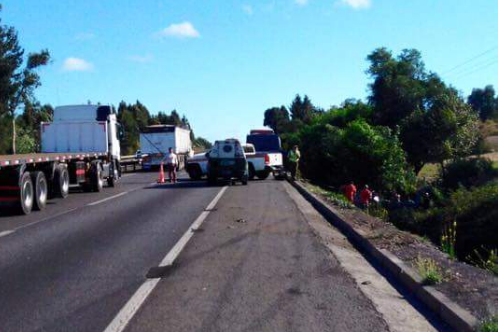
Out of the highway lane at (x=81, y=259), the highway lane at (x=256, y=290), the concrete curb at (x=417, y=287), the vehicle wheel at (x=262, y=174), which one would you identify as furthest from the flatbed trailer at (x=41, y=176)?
the vehicle wheel at (x=262, y=174)

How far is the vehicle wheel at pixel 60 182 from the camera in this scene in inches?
794

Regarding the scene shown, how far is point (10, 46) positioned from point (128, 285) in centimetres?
5109

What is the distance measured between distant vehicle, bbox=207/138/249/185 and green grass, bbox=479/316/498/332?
20937 mm

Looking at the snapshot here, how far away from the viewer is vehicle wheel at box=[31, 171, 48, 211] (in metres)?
17.5

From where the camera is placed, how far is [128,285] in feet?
26.3

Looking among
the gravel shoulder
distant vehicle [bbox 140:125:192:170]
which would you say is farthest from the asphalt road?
distant vehicle [bbox 140:125:192:170]

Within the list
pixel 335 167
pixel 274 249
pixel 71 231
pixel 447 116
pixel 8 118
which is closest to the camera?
pixel 274 249

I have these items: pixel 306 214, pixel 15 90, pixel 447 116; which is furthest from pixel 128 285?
pixel 15 90

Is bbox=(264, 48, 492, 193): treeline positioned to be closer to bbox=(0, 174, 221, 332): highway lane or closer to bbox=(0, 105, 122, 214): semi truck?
bbox=(0, 105, 122, 214): semi truck

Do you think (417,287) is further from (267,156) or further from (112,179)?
(267,156)

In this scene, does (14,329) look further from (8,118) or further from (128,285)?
(8,118)

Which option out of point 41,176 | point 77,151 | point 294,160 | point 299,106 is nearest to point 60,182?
point 41,176

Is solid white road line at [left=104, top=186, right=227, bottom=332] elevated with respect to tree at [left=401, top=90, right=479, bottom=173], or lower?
lower

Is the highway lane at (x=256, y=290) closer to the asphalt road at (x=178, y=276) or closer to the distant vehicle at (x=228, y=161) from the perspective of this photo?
the asphalt road at (x=178, y=276)
